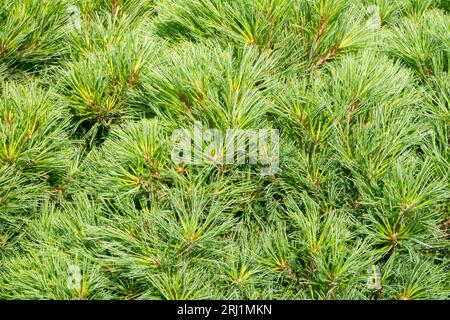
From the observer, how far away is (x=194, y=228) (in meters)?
0.81

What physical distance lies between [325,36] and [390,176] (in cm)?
28

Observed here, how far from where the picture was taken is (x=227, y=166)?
860 millimetres

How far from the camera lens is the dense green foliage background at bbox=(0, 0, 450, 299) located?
816 mm

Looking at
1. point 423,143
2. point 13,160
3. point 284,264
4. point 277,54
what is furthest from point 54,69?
point 423,143

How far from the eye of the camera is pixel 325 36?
3.17 ft

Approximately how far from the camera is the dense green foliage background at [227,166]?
82cm

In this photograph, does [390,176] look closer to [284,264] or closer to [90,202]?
[284,264]

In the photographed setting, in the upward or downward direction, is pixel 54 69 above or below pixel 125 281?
above

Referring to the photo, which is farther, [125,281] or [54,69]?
[54,69]

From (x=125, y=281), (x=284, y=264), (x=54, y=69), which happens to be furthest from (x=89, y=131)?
(x=284, y=264)
